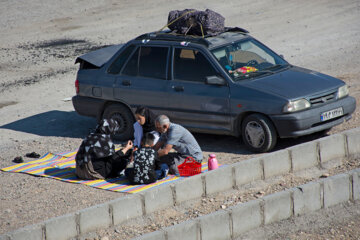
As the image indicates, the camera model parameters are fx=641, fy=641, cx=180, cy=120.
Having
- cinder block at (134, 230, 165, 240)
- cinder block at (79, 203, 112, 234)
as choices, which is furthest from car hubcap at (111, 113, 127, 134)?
cinder block at (134, 230, 165, 240)

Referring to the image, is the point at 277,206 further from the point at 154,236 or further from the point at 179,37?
the point at 179,37

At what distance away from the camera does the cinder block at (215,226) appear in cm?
723

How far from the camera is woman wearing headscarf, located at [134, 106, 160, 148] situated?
993 centimetres

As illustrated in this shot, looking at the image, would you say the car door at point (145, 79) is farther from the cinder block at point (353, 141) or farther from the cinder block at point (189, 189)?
the cinder block at point (353, 141)

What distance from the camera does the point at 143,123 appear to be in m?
9.97

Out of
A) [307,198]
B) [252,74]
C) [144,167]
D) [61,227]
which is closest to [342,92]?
[252,74]

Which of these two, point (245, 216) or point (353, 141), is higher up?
point (353, 141)

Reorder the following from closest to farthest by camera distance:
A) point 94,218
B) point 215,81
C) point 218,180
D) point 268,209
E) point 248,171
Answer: point 94,218 → point 268,209 → point 218,180 → point 248,171 → point 215,81

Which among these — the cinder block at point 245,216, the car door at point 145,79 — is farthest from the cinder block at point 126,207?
the car door at point 145,79

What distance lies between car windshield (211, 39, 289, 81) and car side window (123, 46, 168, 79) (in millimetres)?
959

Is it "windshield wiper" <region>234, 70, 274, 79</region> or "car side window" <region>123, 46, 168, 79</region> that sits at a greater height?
"car side window" <region>123, 46, 168, 79</region>

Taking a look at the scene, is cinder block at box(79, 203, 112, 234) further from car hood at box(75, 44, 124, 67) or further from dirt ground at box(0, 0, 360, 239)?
car hood at box(75, 44, 124, 67)

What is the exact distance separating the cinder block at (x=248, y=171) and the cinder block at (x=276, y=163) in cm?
11

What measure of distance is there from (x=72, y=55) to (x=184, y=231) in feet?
39.7
